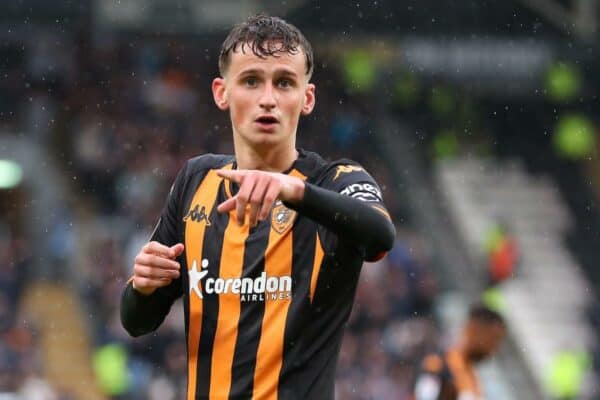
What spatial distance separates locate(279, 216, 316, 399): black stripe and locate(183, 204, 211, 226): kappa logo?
0.93 ft

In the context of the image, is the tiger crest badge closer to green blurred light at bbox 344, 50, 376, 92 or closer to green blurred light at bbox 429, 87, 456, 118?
green blurred light at bbox 344, 50, 376, 92

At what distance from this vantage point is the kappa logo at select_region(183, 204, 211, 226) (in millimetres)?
3785

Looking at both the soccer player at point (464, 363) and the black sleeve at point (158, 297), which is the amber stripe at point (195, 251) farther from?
the soccer player at point (464, 363)

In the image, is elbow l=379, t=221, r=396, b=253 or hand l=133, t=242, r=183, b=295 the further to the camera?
hand l=133, t=242, r=183, b=295

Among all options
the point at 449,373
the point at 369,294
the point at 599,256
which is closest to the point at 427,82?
the point at 599,256

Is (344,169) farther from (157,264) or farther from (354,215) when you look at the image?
(157,264)

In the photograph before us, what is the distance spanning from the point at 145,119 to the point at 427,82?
3.96 meters

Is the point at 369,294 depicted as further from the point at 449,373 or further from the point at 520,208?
the point at 449,373

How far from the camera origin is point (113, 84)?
16188 millimetres

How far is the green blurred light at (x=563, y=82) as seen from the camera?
687 inches

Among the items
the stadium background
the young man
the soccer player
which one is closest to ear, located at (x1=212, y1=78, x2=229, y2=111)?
the young man

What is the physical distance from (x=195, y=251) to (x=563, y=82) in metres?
14.7

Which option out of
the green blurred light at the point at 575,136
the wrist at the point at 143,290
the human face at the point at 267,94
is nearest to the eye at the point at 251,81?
the human face at the point at 267,94

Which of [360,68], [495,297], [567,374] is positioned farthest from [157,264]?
[360,68]
